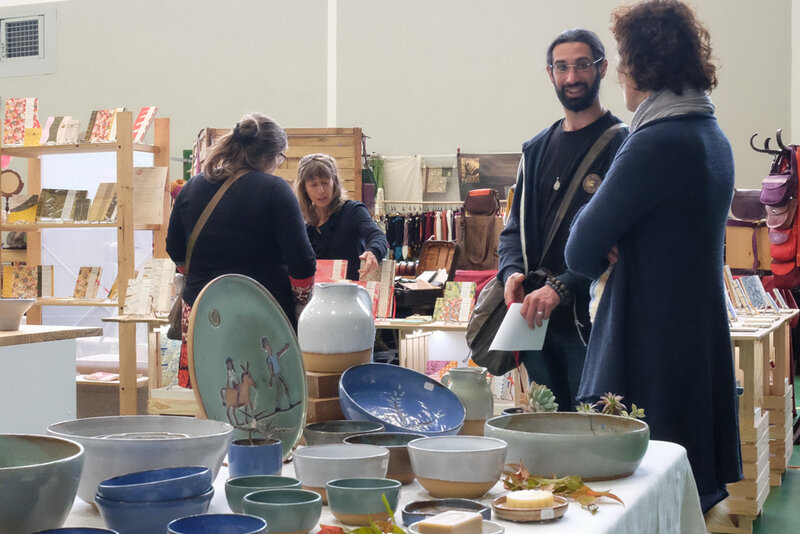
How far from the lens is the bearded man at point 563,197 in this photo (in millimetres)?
2209

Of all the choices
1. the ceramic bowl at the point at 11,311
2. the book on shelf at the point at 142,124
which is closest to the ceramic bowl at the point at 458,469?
the ceramic bowl at the point at 11,311

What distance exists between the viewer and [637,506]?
105 centimetres

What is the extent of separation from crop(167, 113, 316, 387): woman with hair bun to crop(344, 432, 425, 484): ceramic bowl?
169 cm

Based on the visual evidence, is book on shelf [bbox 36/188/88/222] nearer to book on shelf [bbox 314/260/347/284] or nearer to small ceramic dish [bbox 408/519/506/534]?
book on shelf [bbox 314/260/347/284]

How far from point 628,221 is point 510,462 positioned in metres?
0.78

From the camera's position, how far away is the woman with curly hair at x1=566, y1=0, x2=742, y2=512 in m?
1.75

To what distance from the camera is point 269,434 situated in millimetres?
1281

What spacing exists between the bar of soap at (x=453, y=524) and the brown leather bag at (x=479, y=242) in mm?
7167

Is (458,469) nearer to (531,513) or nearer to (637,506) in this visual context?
(531,513)

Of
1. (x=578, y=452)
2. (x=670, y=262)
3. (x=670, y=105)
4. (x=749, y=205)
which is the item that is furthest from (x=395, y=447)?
(x=749, y=205)

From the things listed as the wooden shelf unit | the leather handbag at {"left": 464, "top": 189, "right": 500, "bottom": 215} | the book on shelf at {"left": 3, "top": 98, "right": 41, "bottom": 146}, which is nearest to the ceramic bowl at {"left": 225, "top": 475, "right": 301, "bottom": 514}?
the wooden shelf unit

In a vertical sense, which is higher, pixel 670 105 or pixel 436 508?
pixel 670 105

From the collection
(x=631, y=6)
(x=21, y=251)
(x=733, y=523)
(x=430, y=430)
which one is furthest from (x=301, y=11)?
(x=430, y=430)

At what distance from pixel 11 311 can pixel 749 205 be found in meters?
6.92
